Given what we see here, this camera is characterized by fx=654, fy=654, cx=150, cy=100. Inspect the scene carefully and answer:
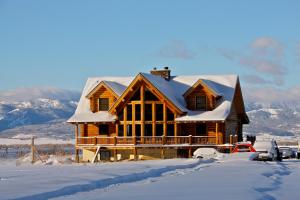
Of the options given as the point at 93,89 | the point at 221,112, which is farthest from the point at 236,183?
the point at 93,89

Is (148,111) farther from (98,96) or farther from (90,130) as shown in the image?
(90,130)

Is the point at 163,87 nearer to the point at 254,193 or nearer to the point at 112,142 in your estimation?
the point at 112,142

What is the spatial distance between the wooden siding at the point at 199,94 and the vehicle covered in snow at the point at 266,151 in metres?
11.9

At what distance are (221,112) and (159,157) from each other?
243 inches

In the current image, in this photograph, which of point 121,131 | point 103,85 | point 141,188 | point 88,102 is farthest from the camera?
point 88,102

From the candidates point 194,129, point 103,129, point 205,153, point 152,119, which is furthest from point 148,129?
point 205,153

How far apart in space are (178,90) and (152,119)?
5.06 metres

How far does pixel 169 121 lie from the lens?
52.8m

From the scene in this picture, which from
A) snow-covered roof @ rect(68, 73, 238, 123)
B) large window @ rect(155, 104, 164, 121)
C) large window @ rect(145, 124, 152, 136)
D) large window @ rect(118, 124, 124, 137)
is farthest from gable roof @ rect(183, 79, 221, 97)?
large window @ rect(118, 124, 124, 137)

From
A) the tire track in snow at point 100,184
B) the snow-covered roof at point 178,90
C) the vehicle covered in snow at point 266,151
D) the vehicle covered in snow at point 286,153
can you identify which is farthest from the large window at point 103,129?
the tire track in snow at point 100,184

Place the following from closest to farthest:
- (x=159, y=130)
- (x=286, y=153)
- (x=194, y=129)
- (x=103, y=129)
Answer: (x=286, y=153)
(x=159, y=130)
(x=194, y=129)
(x=103, y=129)

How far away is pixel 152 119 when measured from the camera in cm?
5262

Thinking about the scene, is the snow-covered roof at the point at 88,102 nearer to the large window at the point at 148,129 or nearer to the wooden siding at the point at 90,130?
the wooden siding at the point at 90,130

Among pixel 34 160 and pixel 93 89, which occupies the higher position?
pixel 93 89
